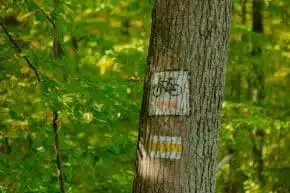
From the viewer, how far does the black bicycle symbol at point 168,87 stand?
230 cm

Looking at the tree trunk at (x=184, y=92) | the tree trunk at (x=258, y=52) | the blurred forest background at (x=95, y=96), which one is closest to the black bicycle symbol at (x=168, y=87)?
the tree trunk at (x=184, y=92)

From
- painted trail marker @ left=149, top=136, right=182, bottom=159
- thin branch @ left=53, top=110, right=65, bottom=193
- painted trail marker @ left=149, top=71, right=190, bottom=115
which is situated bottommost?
thin branch @ left=53, top=110, right=65, bottom=193

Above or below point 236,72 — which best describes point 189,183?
below

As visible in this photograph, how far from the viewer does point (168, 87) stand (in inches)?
91.4

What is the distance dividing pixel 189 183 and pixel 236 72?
4061 mm

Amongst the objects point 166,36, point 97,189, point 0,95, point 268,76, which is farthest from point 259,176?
point 166,36

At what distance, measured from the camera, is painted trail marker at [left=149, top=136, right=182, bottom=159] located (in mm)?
2303

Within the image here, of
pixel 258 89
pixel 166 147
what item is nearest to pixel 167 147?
pixel 166 147

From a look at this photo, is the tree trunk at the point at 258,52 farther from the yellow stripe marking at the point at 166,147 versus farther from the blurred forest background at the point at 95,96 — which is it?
the yellow stripe marking at the point at 166,147

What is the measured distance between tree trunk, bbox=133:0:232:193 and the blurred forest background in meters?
0.84

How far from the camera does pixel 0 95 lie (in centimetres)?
429

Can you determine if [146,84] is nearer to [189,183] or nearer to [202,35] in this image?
[202,35]

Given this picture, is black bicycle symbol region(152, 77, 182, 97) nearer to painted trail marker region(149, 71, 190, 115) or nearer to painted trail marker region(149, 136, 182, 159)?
painted trail marker region(149, 71, 190, 115)

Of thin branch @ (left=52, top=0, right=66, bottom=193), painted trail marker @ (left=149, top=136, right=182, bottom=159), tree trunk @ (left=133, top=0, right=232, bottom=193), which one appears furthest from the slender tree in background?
painted trail marker @ (left=149, top=136, right=182, bottom=159)
